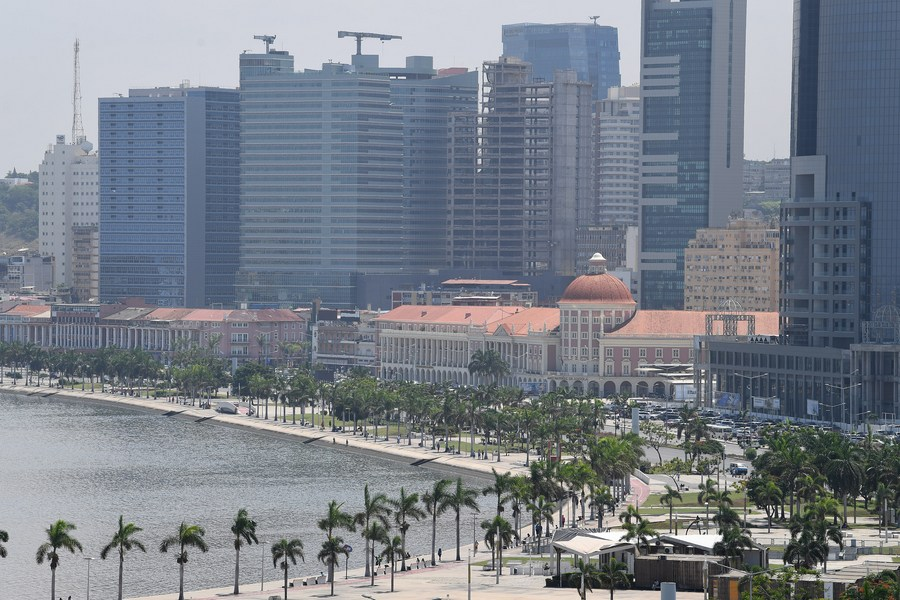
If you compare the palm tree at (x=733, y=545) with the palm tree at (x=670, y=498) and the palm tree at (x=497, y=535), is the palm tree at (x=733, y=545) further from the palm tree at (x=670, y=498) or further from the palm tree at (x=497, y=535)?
the palm tree at (x=670, y=498)

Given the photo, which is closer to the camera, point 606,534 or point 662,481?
point 606,534

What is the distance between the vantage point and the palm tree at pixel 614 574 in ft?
450

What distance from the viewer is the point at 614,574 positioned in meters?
138

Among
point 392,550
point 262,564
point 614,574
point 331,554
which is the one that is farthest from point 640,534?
point 262,564

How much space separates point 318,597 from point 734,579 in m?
26.8

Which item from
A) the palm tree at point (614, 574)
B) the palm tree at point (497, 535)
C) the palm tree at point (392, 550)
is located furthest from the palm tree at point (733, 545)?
the palm tree at point (392, 550)

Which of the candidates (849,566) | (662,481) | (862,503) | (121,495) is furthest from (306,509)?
(849,566)

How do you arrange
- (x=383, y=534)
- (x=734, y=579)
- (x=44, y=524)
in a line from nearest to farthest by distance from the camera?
(x=734, y=579), (x=383, y=534), (x=44, y=524)

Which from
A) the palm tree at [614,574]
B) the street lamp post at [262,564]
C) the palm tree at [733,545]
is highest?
the palm tree at [733,545]

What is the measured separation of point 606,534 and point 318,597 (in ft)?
73.9

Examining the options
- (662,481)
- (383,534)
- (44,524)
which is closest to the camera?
(383,534)

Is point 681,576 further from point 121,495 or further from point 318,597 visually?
point 121,495

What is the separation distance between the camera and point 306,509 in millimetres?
187625

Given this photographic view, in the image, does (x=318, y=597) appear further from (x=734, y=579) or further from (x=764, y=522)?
(x=764, y=522)
